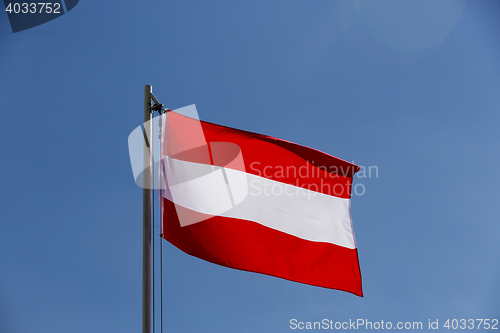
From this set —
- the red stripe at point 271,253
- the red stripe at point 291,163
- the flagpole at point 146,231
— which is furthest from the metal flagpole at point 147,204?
the red stripe at point 291,163

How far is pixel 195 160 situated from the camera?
8.23 m

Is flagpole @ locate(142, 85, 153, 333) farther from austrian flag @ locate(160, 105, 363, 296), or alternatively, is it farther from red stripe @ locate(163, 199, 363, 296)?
red stripe @ locate(163, 199, 363, 296)

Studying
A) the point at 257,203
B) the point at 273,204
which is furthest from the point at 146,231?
the point at 273,204

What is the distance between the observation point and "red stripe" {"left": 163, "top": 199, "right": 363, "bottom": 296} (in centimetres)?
Answer: 788

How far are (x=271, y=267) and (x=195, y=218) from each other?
1.68 meters

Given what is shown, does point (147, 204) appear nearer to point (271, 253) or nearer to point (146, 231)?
point (146, 231)

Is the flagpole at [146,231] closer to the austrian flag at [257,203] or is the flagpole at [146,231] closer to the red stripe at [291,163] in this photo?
the austrian flag at [257,203]

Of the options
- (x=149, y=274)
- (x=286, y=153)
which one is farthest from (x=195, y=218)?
(x=286, y=153)

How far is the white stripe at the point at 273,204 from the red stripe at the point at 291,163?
0.45 ft

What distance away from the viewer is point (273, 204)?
8859 millimetres

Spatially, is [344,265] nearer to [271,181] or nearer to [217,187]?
[271,181]

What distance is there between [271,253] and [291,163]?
1781mm

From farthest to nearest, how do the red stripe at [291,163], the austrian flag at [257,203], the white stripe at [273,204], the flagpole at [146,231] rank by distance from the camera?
1. the red stripe at [291,163]
2. the white stripe at [273,204]
3. the austrian flag at [257,203]
4. the flagpole at [146,231]

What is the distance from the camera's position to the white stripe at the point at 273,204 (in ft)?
27.1
